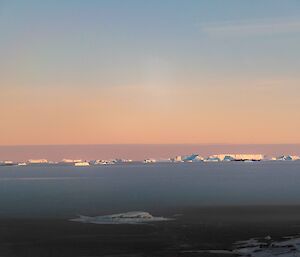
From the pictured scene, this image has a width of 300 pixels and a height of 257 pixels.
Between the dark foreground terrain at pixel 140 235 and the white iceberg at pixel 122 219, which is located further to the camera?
the white iceberg at pixel 122 219

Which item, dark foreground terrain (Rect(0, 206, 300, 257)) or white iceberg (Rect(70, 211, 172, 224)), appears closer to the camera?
dark foreground terrain (Rect(0, 206, 300, 257))

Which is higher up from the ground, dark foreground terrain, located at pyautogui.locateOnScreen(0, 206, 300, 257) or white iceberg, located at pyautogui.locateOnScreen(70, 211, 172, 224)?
white iceberg, located at pyautogui.locateOnScreen(70, 211, 172, 224)

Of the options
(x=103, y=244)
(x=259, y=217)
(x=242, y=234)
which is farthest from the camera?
(x=259, y=217)

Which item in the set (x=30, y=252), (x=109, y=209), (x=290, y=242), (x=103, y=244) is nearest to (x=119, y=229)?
(x=103, y=244)

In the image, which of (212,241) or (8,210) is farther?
(8,210)

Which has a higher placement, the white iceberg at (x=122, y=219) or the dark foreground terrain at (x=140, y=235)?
the white iceberg at (x=122, y=219)

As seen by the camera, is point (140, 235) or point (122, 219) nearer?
point (140, 235)

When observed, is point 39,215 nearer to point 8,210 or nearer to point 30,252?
point 8,210

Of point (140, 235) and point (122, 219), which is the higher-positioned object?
point (122, 219)
